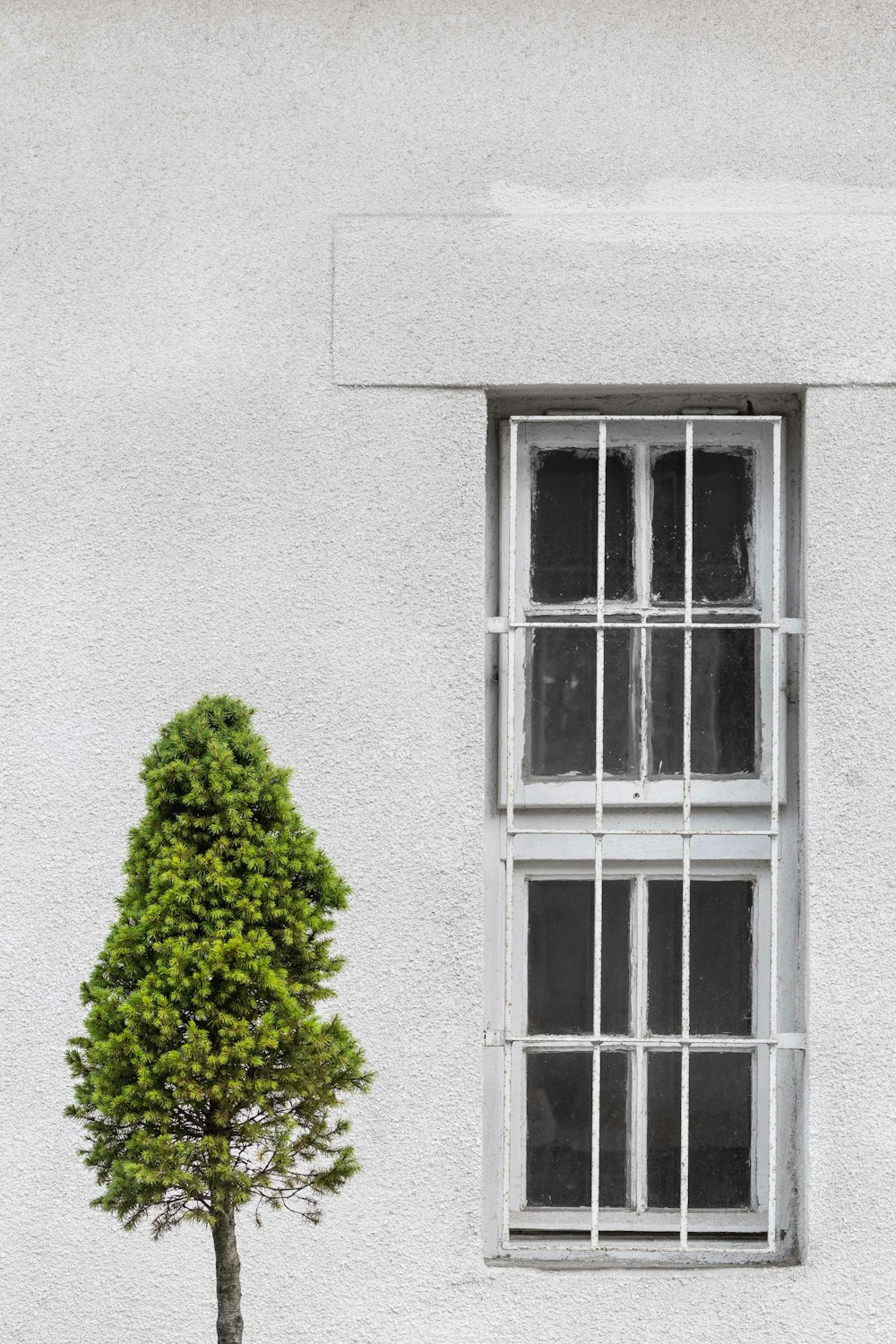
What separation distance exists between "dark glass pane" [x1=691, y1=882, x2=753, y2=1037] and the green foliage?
46.2 inches

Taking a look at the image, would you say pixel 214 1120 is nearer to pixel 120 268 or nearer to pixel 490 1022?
pixel 490 1022

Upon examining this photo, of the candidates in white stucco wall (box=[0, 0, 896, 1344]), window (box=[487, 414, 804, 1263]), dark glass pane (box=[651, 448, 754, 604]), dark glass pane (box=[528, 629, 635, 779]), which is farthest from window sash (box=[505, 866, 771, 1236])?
dark glass pane (box=[651, 448, 754, 604])

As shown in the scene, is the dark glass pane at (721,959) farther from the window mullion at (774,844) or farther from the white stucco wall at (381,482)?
the white stucco wall at (381,482)

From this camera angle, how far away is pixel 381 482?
11.8ft

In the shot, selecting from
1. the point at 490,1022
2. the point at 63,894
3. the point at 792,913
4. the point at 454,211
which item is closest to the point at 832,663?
the point at 792,913

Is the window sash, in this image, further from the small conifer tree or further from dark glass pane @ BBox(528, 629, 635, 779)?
Result: the small conifer tree

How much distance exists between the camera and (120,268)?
12.0 feet

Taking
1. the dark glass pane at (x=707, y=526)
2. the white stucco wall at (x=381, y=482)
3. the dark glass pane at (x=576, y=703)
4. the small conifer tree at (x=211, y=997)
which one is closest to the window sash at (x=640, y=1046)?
the white stucco wall at (x=381, y=482)

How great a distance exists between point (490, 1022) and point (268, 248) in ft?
6.68

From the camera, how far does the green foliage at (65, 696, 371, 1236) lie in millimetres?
2674

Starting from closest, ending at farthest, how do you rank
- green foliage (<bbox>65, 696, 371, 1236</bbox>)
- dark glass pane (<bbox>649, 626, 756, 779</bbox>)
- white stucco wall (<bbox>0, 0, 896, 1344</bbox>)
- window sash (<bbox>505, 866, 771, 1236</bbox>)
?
1. green foliage (<bbox>65, 696, 371, 1236</bbox>)
2. white stucco wall (<bbox>0, 0, 896, 1344</bbox>)
3. window sash (<bbox>505, 866, 771, 1236</bbox>)
4. dark glass pane (<bbox>649, 626, 756, 779</bbox>)

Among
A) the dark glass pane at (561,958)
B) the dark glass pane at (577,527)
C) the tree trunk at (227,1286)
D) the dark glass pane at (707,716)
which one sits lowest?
the tree trunk at (227,1286)

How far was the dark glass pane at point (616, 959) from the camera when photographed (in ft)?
12.1

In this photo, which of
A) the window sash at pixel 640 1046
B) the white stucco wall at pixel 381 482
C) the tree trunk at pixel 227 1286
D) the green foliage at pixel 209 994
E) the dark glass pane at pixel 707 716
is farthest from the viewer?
the dark glass pane at pixel 707 716
